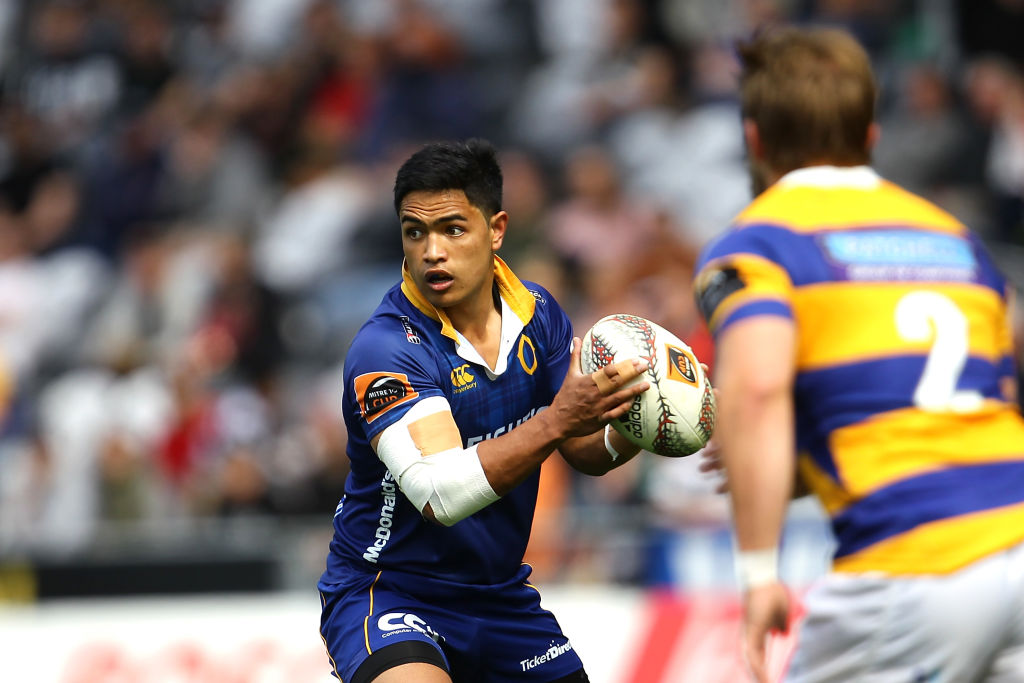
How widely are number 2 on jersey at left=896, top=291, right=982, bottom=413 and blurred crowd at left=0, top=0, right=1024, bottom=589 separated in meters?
5.77

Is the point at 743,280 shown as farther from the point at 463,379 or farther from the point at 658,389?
the point at 463,379

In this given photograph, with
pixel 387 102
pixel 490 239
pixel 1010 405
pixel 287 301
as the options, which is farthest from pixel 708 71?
pixel 1010 405

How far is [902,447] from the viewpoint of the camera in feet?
10.2

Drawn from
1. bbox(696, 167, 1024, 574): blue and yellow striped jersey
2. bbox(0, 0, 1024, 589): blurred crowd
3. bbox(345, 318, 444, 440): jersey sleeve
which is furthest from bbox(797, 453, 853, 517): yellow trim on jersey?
bbox(0, 0, 1024, 589): blurred crowd

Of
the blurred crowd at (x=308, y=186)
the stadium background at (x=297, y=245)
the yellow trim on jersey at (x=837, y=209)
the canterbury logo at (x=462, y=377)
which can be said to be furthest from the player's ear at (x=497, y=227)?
the blurred crowd at (x=308, y=186)

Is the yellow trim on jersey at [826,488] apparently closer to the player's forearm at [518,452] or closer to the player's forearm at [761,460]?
the player's forearm at [761,460]

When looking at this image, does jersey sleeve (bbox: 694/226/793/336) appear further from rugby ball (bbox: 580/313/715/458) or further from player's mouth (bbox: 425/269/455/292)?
player's mouth (bbox: 425/269/455/292)

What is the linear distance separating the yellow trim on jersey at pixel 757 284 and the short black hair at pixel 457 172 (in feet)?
5.15

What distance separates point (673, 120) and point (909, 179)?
2.25 m

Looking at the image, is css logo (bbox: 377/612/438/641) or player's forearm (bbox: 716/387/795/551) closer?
player's forearm (bbox: 716/387/795/551)

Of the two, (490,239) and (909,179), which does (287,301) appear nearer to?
(909,179)

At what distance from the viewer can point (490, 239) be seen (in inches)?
185

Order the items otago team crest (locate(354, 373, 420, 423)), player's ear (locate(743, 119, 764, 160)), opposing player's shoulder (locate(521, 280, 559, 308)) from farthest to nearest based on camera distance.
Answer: opposing player's shoulder (locate(521, 280, 559, 308))
otago team crest (locate(354, 373, 420, 423))
player's ear (locate(743, 119, 764, 160))

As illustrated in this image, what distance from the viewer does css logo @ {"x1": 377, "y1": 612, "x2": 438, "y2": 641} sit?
440cm
